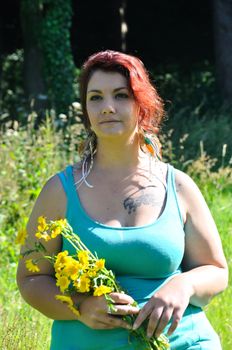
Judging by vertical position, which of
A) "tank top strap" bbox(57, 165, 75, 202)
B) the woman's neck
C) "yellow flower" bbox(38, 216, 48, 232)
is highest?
the woman's neck

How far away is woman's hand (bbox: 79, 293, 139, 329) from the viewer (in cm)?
272

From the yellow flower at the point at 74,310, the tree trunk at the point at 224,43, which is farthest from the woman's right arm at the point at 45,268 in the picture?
the tree trunk at the point at 224,43

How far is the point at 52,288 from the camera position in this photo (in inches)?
115

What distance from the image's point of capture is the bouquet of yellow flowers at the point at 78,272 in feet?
8.67

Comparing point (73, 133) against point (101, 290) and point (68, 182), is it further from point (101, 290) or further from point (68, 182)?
point (101, 290)

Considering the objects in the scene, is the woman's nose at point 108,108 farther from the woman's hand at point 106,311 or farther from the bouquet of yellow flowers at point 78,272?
the woman's hand at point 106,311

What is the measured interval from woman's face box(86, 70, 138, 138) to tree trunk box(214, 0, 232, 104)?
12.3 m

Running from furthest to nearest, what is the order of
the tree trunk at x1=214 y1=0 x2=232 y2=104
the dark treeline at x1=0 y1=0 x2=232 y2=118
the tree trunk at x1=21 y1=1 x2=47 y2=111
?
1. the dark treeline at x1=0 y1=0 x2=232 y2=118
2. the tree trunk at x1=214 y1=0 x2=232 y2=104
3. the tree trunk at x1=21 y1=1 x2=47 y2=111

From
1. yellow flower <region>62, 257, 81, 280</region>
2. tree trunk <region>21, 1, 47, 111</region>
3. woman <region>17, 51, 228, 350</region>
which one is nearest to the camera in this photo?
yellow flower <region>62, 257, 81, 280</region>

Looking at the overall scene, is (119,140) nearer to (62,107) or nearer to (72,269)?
(72,269)

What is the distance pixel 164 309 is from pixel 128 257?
235 millimetres

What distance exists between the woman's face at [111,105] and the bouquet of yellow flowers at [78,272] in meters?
0.43

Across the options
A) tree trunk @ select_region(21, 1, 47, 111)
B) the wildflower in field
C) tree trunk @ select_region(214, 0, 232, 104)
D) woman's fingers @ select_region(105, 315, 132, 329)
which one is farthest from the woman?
tree trunk @ select_region(214, 0, 232, 104)

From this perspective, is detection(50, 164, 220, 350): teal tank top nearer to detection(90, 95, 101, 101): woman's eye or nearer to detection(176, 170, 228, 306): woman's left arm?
detection(176, 170, 228, 306): woman's left arm
